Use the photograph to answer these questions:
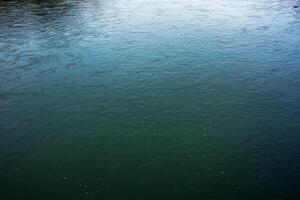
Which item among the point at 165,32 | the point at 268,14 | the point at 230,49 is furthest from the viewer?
the point at 268,14

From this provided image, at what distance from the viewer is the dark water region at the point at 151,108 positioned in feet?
74.2

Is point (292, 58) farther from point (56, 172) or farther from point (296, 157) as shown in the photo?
point (56, 172)

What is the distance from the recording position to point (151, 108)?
30938 mm

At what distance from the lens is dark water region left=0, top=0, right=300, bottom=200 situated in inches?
890

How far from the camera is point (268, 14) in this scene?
56156mm

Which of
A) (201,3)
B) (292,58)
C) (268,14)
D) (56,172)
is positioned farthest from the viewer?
(201,3)

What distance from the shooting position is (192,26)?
5081 centimetres

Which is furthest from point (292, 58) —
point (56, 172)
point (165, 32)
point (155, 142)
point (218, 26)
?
point (56, 172)

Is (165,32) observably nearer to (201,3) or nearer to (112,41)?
(112,41)

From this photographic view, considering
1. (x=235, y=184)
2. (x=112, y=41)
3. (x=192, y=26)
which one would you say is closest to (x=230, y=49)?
(x=192, y=26)

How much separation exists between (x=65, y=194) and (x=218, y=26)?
1433 inches

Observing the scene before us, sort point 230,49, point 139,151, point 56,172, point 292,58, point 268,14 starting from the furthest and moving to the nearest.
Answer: point 268,14 < point 230,49 < point 292,58 < point 139,151 < point 56,172

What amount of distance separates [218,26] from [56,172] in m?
35.0

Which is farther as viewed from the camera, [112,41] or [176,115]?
[112,41]
